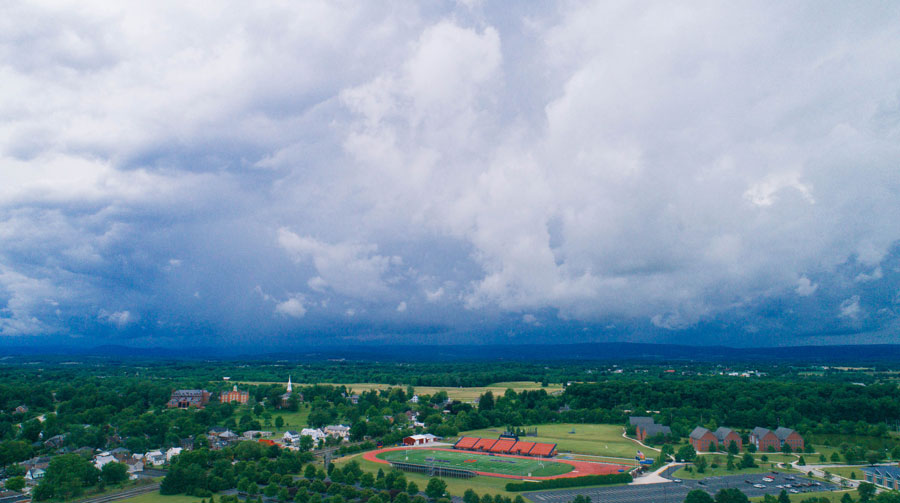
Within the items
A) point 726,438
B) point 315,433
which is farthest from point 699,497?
point 315,433

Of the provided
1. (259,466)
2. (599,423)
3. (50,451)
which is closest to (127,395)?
(50,451)

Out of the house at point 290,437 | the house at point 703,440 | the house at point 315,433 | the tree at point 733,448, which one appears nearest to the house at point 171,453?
the house at point 290,437

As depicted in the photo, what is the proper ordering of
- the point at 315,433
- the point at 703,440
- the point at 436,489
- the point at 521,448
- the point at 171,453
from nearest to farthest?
1. the point at 436,489
2. the point at 171,453
3. the point at 521,448
4. the point at 703,440
5. the point at 315,433

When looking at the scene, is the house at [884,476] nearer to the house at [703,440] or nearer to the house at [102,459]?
the house at [703,440]

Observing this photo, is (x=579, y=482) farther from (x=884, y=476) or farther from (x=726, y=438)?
(x=726, y=438)

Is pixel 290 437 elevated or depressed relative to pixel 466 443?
elevated

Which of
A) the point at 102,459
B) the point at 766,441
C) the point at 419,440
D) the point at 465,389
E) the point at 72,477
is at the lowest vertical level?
the point at 465,389
